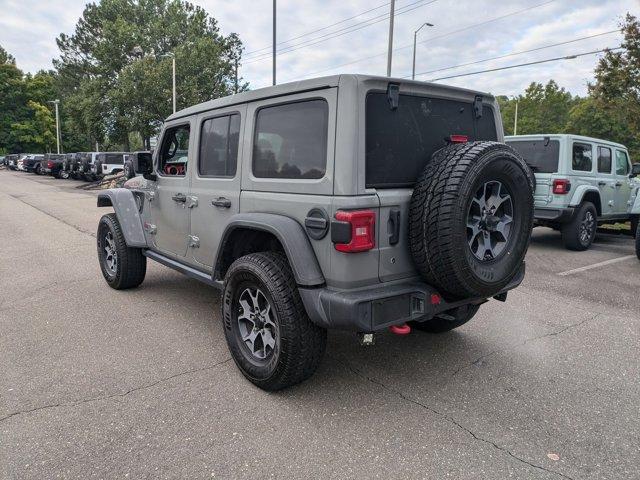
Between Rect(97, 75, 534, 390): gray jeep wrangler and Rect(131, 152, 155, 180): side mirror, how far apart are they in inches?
57.6

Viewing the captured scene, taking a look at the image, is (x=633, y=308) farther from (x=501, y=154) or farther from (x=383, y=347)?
(x=501, y=154)

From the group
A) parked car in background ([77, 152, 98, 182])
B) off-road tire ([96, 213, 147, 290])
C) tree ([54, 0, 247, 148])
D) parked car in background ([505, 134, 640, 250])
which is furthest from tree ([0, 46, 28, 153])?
parked car in background ([505, 134, 640, 250])

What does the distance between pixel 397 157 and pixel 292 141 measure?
27.5 inches

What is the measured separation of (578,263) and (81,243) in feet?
27.8

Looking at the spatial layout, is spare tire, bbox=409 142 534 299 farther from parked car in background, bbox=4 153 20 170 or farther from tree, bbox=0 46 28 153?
tree, bbox=0 46 28 153

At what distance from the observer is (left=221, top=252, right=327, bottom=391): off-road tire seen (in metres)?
2.90

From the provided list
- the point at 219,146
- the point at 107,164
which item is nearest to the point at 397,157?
the point at 219,146

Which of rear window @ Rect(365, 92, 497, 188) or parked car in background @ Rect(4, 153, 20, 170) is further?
parked car in background @ Rect(4, 153, 20, 170)

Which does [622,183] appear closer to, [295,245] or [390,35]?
[295,245]

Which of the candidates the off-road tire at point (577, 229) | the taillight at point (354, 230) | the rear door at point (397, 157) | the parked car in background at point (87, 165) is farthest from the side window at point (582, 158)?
the parked car in background at point (87, 165)

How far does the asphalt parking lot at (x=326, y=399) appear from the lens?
96.9 inches

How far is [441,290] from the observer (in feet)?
9.68

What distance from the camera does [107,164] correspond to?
25.5 metres

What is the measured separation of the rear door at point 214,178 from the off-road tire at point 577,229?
6.59m
